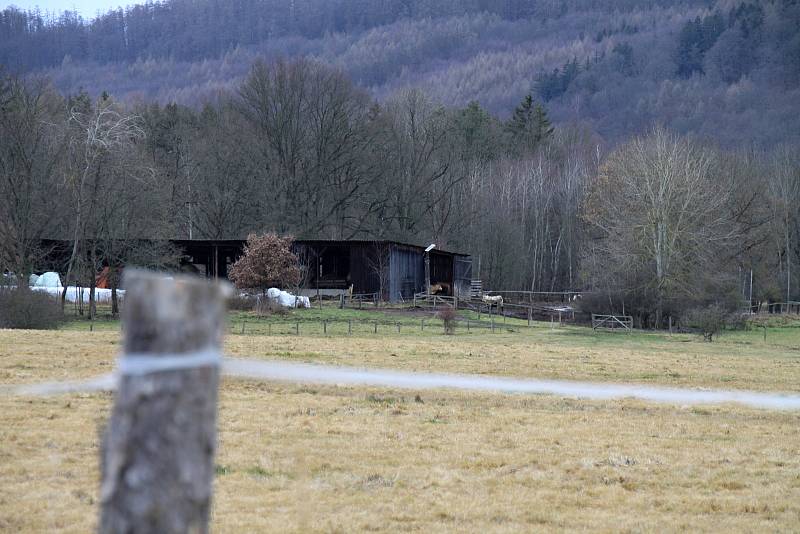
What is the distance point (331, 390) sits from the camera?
17.1m

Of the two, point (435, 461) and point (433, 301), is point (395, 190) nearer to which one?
point (433, 301)

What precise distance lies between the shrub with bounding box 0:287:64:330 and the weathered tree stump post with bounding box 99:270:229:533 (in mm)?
34529

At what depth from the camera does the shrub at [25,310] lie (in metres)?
34.8

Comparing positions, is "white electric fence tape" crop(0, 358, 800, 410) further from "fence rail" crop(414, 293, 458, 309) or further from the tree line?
"fence rail" crop(414, 293, 458, 309)

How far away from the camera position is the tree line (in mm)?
47531

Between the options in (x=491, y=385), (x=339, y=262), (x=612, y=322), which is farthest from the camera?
(x=339, y=262)

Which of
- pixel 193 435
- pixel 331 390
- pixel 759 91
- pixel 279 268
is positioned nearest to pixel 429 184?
pixel 279 268

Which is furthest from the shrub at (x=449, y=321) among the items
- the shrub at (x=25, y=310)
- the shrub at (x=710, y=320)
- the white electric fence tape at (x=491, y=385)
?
the white electric fence tape at (x=491, y=385)

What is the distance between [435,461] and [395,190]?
6792cm

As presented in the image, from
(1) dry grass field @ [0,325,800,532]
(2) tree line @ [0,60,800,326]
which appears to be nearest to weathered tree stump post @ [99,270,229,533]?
(1) dry grass field @ [0,325,800,532]

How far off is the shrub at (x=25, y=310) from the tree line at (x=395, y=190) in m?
8.13

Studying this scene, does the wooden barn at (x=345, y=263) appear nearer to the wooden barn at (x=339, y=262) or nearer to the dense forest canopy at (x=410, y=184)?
the wooden barn at (x=339, y=262)

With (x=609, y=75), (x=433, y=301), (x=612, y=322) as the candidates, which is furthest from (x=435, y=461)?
(x=609, y=75)

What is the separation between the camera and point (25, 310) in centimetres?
3500
